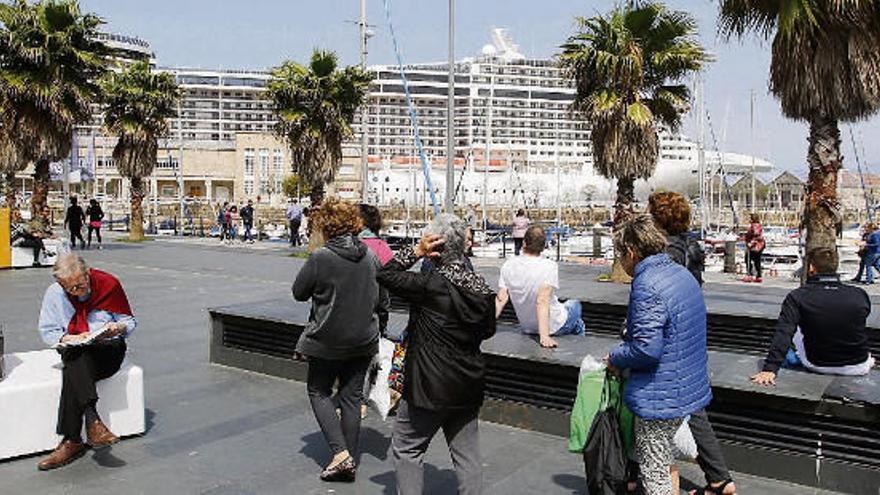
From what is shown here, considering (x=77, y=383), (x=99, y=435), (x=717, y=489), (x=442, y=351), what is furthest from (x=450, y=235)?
(x=99, y=435)

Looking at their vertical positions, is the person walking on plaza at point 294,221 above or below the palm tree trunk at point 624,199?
below

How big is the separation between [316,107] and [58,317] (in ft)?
55.0

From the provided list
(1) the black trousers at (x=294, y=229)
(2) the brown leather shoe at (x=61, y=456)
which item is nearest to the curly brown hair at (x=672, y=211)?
(2) the brown leather shoe at (x=61, y=456)

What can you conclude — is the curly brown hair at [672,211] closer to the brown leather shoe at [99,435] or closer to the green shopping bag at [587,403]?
the green shopping bag at [587,403]

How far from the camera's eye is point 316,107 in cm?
2100

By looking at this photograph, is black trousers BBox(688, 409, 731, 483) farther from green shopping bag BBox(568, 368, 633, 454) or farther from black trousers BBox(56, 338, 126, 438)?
black trousers BBox(56, 338, 126, 438)

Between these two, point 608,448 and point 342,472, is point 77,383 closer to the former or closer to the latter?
point 342,472

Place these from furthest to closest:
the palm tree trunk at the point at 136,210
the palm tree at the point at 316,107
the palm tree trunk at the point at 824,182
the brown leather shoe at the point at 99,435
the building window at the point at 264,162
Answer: the building window at the point at 264,162, the palm tree trunk at the point at 136,210, the palm tree at the point at 316,107, the palm tree trunk at the point at 824,182, the brown leather shoe at the point at 99,435

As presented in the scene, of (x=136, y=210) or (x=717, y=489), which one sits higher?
(x=136, y=210)

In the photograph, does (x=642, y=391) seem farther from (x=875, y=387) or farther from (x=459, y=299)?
(x=875, y=387)

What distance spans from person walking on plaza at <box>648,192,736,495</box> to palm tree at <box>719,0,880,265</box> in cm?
365

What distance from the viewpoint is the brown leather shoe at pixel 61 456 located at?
4789mm

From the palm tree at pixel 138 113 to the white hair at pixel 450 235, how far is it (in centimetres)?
2513

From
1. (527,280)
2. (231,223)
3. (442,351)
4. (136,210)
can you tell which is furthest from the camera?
(231,223)
